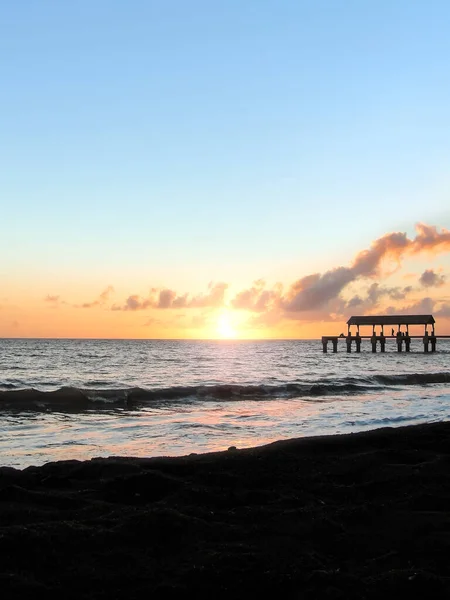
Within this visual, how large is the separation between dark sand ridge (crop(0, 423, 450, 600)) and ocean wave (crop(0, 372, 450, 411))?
13.3 metres

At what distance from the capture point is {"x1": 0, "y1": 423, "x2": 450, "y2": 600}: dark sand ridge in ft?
13.3

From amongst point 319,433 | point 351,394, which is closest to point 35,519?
point 319,433

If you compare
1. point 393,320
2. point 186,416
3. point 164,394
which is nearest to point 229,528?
point 186,416

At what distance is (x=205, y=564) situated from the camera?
434cm

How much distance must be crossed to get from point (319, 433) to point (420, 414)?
5122 mm

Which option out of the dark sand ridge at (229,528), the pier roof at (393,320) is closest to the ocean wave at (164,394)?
the dark sand ridge at (229,528)

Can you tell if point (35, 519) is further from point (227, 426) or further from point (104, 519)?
point (227, 426)

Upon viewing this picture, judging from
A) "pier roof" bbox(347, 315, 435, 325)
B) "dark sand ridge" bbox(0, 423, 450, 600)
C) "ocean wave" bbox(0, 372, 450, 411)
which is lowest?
"ocean wave" bbox(0, 372, 450, 411)

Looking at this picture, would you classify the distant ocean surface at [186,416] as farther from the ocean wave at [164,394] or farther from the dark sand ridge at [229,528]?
the dark sand ridge at [229,528]

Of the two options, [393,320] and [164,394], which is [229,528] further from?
[393,320]

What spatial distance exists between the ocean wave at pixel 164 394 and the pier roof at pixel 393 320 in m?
46.2

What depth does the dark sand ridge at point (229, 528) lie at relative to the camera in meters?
4.05

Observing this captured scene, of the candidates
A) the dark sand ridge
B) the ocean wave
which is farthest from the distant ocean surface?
the dark sand ridge

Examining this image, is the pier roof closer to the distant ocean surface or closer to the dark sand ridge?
the distant ocean surface
